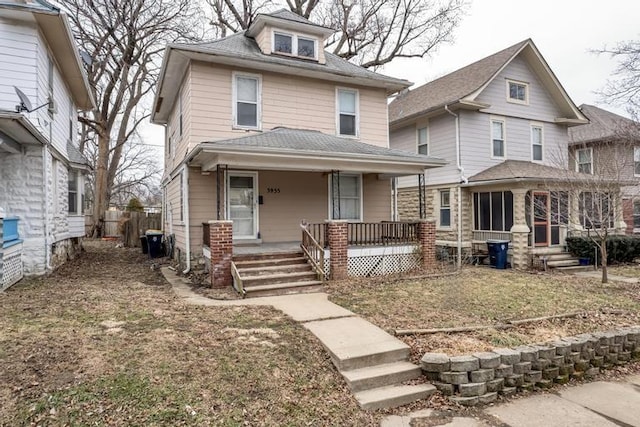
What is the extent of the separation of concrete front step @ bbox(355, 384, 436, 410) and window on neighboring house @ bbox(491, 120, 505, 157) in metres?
12.8

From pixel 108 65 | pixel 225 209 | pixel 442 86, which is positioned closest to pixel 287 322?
pixel 225 209

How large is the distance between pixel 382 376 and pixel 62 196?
39.1 feet

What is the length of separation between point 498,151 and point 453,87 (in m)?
3.23

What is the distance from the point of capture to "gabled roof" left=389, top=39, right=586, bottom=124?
1421 centimetres

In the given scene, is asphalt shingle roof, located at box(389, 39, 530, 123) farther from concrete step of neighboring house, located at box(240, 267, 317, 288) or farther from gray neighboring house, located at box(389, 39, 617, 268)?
concrete step of neighboring house, located at box(240, 267, 317, 288)

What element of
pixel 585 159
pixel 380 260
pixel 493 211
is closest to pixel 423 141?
pixel 493 211

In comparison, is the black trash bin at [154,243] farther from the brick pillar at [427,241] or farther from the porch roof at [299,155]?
the brick pillar at [427,241]

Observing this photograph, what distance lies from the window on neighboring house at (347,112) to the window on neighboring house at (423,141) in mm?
4840

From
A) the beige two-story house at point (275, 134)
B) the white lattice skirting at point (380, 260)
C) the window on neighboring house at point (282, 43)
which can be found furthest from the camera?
the window on neighboring house at point (282, 43)

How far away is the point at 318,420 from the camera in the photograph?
143 inches

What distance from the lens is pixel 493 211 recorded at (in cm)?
1421

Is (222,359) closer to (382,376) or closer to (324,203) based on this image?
(382,376)

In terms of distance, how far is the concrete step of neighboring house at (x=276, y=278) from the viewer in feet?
26.3

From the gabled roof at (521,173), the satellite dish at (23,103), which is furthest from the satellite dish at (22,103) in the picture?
the gabled roof at (521,173)
